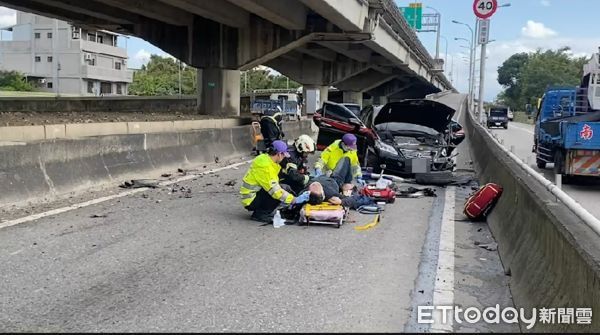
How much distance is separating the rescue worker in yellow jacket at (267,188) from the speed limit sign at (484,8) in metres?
16.0

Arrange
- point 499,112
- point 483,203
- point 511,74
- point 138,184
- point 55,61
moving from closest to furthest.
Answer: point 483,203 < point 138,184 < point 499,112 < point 55,61 < point 511,74

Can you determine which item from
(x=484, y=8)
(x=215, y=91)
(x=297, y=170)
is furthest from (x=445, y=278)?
(x=215, y=91)

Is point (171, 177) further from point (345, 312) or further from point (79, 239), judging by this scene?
point (345, 312)

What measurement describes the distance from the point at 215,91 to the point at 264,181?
16308 mm

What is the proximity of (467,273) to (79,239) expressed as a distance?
4.16 metres

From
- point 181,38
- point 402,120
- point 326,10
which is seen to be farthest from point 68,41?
point 402,120

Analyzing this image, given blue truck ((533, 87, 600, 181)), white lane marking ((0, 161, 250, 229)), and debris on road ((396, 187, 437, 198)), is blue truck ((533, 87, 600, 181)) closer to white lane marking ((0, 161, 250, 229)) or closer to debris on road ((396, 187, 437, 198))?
debris on road ((396, 187, 437, 198))

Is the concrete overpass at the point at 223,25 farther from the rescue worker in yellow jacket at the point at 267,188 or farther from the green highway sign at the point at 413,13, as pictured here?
the green highway sign at the point at 413,13

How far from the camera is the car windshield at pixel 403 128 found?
13781 mm

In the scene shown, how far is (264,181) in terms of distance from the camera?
7.59 metres

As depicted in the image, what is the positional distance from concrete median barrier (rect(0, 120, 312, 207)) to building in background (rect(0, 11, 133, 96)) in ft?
209

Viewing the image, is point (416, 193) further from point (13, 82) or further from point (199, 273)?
point (13, 82)

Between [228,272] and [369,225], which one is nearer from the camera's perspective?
[228,272]

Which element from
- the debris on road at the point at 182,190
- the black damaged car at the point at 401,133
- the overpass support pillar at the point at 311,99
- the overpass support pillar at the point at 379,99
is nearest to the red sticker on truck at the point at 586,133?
the black damaged car at the point at 401,133
